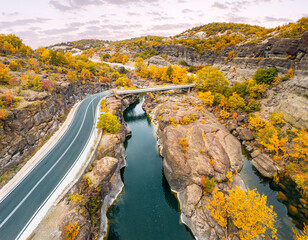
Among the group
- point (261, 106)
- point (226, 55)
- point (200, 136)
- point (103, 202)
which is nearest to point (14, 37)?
point (103, 202)

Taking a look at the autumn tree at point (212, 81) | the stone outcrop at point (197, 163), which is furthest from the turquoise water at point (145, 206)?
the autumn tree at point (212, 81)

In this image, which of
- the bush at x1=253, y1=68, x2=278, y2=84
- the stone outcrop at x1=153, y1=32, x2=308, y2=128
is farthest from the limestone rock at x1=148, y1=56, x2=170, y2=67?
the bush at x1=253, y1=68, x2=278, y2=84

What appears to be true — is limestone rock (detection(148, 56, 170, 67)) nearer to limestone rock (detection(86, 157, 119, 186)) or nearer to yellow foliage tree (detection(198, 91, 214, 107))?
yellow foliage tree (detection(198, 91, 214, 107))

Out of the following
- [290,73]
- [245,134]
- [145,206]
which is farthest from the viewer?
[290,73]

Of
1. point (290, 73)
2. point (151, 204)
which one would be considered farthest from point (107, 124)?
point (290, 73)

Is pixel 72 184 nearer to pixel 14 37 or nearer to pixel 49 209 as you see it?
pixel 49 209

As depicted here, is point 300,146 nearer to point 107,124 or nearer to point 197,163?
point 197,163

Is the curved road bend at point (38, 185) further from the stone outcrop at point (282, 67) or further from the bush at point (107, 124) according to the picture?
the stone outcrop at point (282, 67)

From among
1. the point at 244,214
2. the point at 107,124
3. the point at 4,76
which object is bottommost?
the point at 244,214
